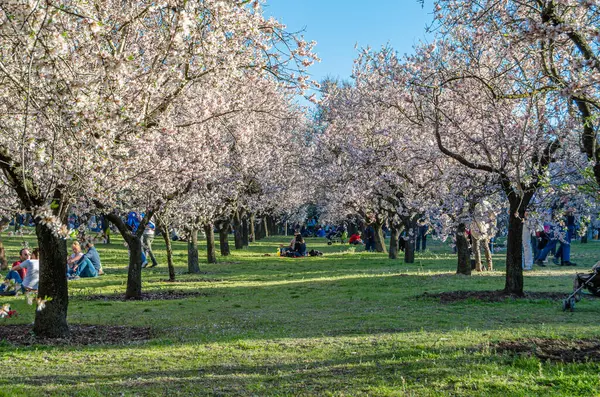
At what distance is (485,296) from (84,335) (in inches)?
379

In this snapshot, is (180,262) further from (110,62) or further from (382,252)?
(110,62)

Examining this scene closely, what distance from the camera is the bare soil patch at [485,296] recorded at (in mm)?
16062

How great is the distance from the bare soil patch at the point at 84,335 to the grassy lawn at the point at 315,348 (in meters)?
0.44

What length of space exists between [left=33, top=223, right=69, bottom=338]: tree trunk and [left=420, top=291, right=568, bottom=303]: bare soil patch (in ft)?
29.0

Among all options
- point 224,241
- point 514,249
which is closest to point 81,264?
point 224,241

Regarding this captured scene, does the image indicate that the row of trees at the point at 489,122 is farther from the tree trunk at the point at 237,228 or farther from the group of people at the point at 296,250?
the tree trunk at the point at 237,228

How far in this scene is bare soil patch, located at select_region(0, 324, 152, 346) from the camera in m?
11.3

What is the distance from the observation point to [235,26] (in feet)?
37.5

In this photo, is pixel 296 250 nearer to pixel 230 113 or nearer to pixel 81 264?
pixel 81 264

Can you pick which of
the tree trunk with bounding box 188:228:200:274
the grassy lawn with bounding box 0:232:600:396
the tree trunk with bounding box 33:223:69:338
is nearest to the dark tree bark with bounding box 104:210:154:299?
the grassy lawn with bounding box 0:232:600:396

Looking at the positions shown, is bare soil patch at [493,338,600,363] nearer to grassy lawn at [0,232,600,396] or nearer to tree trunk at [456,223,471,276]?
grassy lawn at [0,232,600,396]

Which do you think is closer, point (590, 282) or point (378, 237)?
point (590, 282)

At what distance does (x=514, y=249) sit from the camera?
16422 millimetres

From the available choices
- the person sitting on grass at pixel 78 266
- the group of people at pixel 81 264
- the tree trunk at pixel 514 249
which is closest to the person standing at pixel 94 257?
the group of people at pixel 81 264
